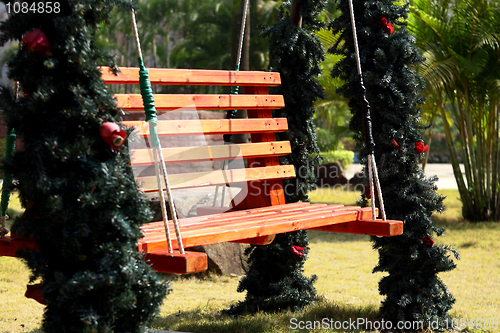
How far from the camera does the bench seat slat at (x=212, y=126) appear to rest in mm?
3200

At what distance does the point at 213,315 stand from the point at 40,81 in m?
3.28

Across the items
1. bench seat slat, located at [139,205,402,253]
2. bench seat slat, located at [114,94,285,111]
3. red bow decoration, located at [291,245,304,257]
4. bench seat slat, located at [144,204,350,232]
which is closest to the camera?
bench seat slat, located at [139,205,402,253]

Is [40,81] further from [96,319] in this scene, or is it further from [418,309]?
[418,309]

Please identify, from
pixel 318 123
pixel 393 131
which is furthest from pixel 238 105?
pixel 318 123

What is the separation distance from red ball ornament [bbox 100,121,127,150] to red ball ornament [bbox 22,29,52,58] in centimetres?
35

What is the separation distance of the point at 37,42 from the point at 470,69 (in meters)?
7.62

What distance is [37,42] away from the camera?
1.95 m

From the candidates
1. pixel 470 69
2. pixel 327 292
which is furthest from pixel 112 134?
pixel 470 69

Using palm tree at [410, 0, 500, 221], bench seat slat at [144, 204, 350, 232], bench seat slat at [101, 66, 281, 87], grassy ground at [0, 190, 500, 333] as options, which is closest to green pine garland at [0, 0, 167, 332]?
bench seat slat at [144, 204, 350, 232]

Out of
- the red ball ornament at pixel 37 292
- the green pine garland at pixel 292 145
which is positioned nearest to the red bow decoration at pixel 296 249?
the green pine garland at pixel 292 145

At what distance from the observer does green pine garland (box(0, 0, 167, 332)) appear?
1.97m

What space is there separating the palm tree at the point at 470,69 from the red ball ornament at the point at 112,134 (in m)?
6.67

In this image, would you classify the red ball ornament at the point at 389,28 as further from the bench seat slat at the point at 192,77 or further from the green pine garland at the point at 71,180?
the green pine garland at the point at 71,180

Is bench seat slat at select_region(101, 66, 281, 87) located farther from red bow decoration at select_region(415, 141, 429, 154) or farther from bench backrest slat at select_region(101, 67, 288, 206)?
red bow decoration at select_region(415, 141, 429, 154)
